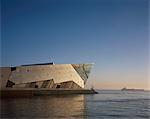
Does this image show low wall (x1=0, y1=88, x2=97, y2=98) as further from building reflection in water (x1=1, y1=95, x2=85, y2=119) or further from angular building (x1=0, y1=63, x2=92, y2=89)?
building reflection in water (x1=1, y1=95, x2=85, y2=119)

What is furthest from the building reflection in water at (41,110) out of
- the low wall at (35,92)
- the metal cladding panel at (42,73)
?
the metal cladding panel at (42,73)

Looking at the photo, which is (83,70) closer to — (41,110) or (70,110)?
(70,110)


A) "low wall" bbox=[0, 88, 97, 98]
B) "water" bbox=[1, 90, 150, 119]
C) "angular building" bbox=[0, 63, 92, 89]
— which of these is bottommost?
"water" bbox=[1, 90, 150, 119]

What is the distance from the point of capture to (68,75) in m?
35.2

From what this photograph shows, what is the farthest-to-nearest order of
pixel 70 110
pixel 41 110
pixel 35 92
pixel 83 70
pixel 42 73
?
1. pixel 83 70
2. pixel 42 73
3. pixel 35 92
4. pixel 70 110
5. pixel 41 110

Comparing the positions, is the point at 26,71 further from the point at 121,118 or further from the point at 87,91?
the point at 121,118

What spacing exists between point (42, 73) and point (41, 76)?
0.43m

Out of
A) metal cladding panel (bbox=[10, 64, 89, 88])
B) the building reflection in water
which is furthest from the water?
metal cladding panel (bbox=[10, 64, 89, 88])

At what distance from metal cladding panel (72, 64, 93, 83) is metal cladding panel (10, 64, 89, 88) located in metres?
0.79

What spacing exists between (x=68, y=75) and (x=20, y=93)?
7.53 meters

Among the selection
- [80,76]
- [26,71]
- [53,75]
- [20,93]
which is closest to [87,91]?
[80,76]

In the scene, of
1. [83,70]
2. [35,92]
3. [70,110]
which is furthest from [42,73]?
[70,110]

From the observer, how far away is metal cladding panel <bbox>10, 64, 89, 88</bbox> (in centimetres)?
3375

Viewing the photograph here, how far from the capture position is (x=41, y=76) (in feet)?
112
